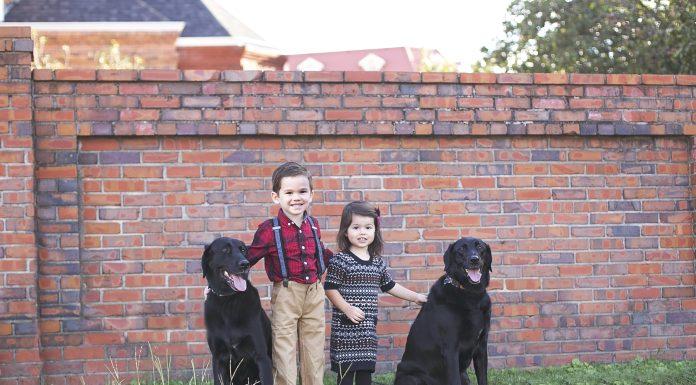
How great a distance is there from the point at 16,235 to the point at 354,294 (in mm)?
2288

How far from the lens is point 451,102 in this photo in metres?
5.78

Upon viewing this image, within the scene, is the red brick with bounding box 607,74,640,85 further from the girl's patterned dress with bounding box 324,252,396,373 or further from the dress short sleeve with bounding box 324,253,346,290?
the dress short sleeve with bounding box 324,253,346,290

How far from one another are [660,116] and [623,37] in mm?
6703

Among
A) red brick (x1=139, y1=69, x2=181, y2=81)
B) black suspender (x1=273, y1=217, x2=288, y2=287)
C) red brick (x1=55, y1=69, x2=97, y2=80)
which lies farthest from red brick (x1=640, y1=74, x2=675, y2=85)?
red brick (x1=55, y1=69, x2=97, y2=80)

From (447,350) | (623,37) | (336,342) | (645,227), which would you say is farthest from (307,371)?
(623,37)

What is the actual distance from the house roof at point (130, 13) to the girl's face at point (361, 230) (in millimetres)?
12995

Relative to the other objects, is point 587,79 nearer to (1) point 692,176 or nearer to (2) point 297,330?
(1) point 692,176

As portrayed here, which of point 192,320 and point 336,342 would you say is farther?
A: point 192,320

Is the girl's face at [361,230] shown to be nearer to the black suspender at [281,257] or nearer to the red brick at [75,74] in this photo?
the black suspender at [281,257]

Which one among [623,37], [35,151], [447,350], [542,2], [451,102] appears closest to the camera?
[447,350]

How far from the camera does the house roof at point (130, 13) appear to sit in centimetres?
1633

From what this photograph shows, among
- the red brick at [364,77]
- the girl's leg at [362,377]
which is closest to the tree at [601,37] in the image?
the red brick at [364,77]

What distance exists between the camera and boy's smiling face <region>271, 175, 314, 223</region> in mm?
4391

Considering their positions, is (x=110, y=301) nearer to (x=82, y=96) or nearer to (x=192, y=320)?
(x=192, y=320)
